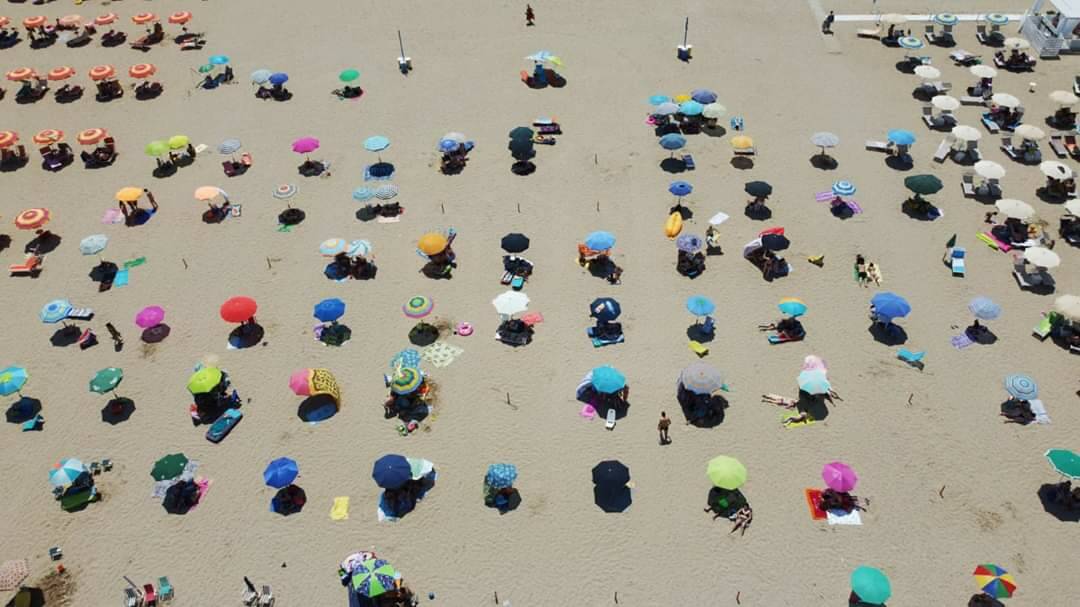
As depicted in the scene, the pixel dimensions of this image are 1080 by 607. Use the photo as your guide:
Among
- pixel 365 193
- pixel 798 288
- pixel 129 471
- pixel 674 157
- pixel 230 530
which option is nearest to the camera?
pixel 230 530

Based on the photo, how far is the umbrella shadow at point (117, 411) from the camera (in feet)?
101

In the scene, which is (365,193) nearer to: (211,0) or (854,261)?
(854,261)

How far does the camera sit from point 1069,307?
31594mm

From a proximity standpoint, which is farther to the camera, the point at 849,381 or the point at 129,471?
the point at 849,381

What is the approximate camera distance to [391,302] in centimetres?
3597

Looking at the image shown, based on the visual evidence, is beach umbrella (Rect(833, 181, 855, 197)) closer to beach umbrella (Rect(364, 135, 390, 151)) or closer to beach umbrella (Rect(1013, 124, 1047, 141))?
beach umbrella (Rect(1013, 124, 1047, 141))

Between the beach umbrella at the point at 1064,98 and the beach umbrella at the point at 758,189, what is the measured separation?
2192 centimetres

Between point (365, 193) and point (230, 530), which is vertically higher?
point (365, 193)

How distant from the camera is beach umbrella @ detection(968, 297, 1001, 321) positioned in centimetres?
3216

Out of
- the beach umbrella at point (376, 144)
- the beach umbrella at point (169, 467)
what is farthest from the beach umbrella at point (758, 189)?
the beach umbrella at point (169, 467)

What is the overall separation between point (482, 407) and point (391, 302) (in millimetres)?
8505

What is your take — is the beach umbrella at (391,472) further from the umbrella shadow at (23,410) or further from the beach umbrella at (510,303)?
the umbrella shadow at (23,410)

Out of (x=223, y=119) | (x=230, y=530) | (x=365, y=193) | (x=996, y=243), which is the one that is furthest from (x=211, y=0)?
(x=996, y=243)

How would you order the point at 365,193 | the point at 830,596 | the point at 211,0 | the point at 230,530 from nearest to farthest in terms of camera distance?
the point at 830,596 → the point at 230,530 → the point at 365,193 → the point at 211,0
